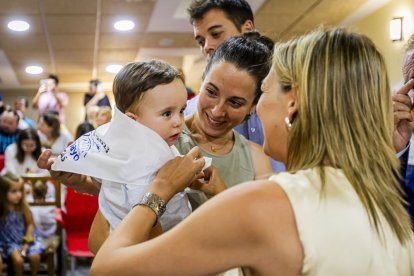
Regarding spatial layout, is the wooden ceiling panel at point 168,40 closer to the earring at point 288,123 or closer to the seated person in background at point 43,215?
the seated person in background at point 43,215

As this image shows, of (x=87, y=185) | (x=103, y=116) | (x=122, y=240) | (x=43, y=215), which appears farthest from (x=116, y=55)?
(x=122, y=240)

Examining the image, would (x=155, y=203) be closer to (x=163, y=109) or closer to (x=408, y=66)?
(x=163, y=109)

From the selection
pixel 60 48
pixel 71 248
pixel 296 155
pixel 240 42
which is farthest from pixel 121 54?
pixel 296 155

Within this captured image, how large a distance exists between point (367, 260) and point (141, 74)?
79 centimetres

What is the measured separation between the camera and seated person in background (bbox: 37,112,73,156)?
20.4 feet

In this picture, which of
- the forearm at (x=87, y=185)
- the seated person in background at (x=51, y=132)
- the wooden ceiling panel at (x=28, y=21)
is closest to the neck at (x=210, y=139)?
the forearm at (x=87, y=185)

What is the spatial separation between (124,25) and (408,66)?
568 cm

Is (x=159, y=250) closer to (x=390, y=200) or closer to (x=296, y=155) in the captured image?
(x=296, y=155)

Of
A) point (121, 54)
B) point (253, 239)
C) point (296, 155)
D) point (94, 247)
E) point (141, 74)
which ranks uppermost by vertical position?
point (121, 54)

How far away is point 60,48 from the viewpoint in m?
8.39

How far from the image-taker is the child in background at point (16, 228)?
4789 mm

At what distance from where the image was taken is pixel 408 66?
1.91 meters

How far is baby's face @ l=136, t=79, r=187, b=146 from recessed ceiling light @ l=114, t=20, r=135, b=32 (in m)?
5.60

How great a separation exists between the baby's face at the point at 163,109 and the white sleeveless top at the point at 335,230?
569mm
